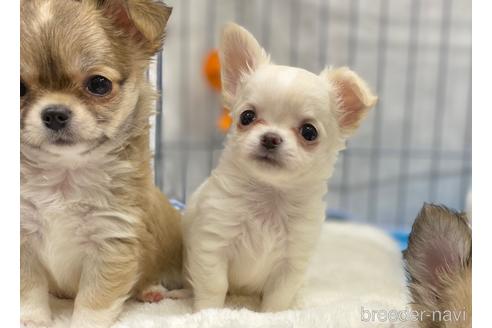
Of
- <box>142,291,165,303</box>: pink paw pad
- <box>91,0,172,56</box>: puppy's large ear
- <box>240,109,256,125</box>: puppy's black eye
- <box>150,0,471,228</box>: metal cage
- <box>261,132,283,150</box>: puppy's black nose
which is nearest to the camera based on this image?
<box>91,0,172,56</box>: puppy's large ear

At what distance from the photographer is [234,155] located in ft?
5.83

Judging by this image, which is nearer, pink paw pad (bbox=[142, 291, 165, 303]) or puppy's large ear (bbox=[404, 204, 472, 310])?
puppy's large ear (bbox=[404, 204, 472, 310])

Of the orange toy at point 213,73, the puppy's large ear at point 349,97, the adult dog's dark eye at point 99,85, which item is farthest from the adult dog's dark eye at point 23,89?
the orange toy at point 213,73

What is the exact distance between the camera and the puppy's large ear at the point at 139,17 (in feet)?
4.83

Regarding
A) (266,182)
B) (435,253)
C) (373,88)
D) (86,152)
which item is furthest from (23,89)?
(373,88)

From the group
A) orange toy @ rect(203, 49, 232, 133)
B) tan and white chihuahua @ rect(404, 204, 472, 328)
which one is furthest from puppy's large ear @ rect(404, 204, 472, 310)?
orange toy @ rect(203, 49, 232, 133)

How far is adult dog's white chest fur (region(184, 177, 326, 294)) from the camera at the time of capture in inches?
70.1

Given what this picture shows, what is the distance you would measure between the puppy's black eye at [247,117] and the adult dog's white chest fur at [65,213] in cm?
43

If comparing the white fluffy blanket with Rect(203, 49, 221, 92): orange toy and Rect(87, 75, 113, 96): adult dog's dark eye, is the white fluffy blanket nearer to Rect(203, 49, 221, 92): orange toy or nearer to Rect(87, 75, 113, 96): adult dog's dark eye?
Rect(87, 75, 113, 96): adult dog's dark eye

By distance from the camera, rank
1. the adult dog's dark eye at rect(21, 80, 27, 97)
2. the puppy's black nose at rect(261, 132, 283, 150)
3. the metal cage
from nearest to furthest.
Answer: the adult dog's dark eye at rect(21, 80, 27, 97)
the puppy's black nose at rect(261, 132, 283, 150)
the metal cage

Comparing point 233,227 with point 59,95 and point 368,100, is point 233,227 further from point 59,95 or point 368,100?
point 59,95

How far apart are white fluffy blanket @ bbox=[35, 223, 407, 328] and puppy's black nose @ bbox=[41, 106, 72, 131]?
1.86ft

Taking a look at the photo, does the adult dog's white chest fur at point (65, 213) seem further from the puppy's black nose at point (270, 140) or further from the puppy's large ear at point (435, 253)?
the puppy's large ear at point (435, 253)

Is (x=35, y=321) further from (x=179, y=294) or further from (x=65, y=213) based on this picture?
(x=179, y=294)
